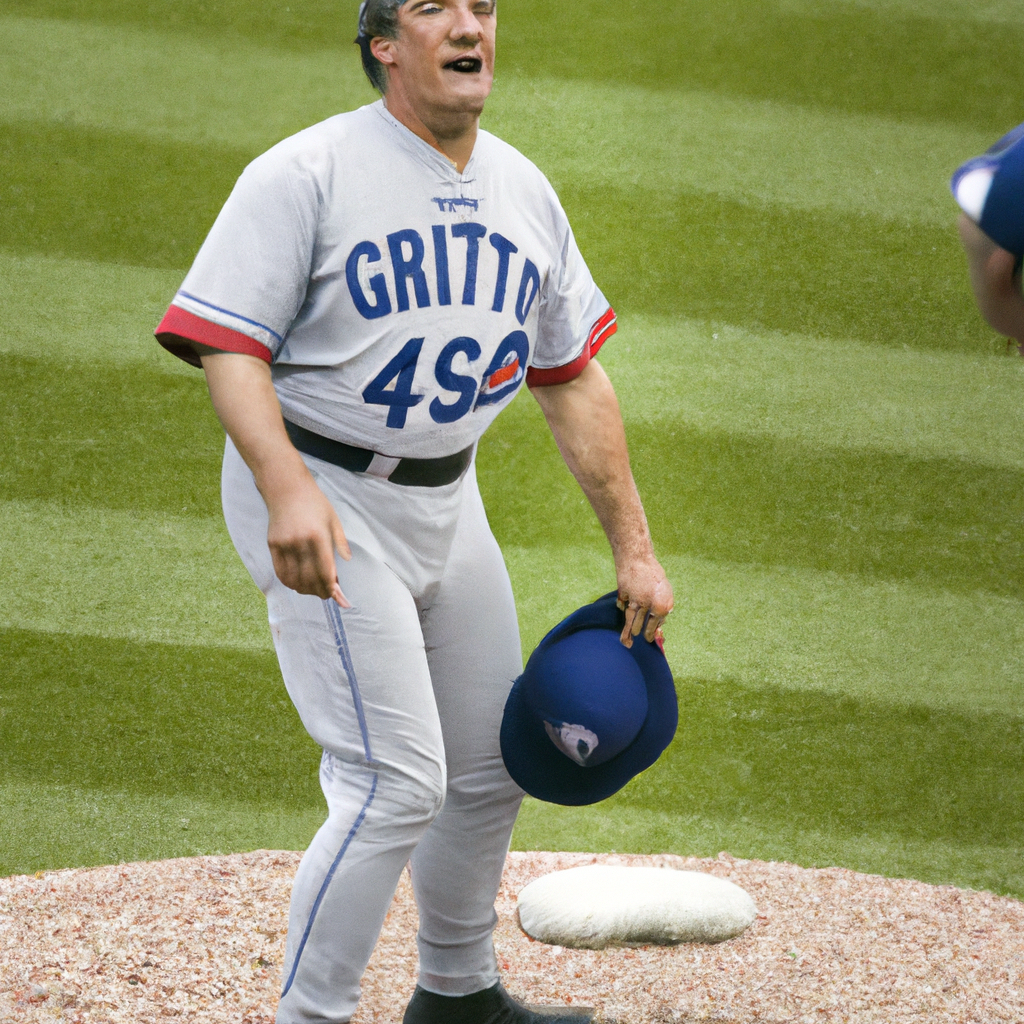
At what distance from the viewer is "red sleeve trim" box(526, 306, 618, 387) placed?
6.07 feet

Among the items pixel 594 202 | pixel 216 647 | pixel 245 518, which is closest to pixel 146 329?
pixel 216 647

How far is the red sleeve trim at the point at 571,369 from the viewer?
1.85 metres

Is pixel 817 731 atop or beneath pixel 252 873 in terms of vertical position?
atop

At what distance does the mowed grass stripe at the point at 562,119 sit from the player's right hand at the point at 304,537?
2.10 metres

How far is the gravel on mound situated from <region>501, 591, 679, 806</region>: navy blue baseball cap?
0.66 metres

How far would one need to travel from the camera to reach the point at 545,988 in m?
2.27

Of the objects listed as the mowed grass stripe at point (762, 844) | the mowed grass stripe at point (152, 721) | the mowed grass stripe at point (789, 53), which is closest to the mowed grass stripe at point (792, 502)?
the mowed grass stripe at point (762, 844)

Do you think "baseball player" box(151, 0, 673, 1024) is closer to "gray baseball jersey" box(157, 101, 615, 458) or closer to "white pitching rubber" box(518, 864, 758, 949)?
"gray baseball jersey" box(157, 101, 615, 458)

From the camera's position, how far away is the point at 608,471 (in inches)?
73.7

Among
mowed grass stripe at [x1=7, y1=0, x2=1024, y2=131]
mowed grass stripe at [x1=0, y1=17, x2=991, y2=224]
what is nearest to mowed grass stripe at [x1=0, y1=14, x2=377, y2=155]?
mowed grass stripe at [x1=0, y1=17, x2=991, y2=224]

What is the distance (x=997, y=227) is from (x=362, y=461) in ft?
2.94

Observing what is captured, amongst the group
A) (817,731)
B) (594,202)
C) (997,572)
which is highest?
(594,202)

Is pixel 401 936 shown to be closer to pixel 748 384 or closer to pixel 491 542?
pixel 491 542

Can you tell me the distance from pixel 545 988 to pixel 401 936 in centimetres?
38
